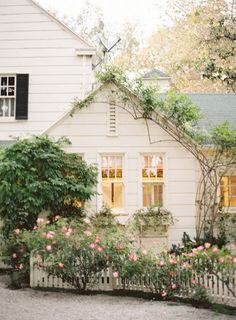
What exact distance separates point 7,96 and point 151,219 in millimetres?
7043

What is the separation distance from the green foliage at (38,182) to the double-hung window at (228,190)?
4.57 m

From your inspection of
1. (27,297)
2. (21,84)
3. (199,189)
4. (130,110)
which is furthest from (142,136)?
(27,297)

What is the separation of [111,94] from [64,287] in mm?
6088

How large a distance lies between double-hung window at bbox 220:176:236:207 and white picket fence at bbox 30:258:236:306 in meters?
5.40

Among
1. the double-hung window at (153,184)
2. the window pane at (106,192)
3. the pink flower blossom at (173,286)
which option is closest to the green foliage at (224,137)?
the double-hung window at (153,184)

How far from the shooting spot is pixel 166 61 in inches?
1151

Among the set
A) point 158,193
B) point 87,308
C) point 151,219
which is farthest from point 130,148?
point 87,308

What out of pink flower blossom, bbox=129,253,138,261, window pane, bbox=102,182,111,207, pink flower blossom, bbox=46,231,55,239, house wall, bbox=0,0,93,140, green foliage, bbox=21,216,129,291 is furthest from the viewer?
Answer: house wall, bbox=0,0,93,140

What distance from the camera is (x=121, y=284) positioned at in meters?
10.2

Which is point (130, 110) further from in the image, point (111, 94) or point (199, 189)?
point (199, 189)

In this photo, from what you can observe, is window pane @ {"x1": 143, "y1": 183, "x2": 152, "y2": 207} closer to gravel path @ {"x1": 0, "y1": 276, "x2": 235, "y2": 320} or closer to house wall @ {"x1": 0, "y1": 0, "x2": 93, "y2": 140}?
gravel path @ {"x1": 0, "y1": 276, "x2": 235, "y2": 320}

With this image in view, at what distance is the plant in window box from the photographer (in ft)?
41.7

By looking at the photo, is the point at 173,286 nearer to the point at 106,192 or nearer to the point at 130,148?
the point at 106,192

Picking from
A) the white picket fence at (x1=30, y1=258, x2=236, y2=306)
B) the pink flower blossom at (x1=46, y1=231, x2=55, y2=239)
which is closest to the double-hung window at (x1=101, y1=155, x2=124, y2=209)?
the white picket fence at (x1=30, y1=258, x2=236, y2=306)
